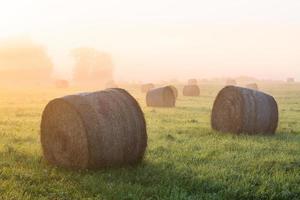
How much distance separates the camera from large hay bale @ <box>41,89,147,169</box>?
1119cm

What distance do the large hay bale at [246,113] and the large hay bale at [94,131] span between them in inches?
275

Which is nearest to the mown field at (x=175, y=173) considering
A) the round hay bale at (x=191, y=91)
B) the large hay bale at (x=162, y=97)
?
the large hay bale at (x=162, y=97)

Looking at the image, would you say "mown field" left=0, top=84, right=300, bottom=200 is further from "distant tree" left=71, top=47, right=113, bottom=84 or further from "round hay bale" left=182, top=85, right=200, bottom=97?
"distant tree" left=71, top=47, right=113, bottom=84

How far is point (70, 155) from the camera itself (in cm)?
1147

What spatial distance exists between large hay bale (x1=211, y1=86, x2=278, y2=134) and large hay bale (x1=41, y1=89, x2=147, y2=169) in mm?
6993

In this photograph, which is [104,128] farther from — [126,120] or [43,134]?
[43,134]

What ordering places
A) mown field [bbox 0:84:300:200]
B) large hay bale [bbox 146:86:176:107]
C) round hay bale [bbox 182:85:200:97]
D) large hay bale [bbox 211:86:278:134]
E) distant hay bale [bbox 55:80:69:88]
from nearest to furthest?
1. mown field [bbox 0:84:300:200]
2. large hay bale [bbox 211:86:278:134]
3. large hay bale [bbox 146:86:176:107]
4. round hay bale [bbox 182:85:200:97]
5. distant hay bale [bbox 55:80:69:88]

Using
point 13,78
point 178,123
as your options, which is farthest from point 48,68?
point 178,123

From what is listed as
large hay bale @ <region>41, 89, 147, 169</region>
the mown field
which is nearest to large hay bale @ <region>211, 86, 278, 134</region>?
the mown field

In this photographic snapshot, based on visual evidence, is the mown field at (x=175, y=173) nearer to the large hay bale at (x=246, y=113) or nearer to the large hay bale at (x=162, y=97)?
the large hay bale at (x=246, y=113)

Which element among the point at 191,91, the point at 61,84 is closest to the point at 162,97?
the point at 191,91

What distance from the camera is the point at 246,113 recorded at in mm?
18109

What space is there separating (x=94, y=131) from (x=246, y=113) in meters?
8.30

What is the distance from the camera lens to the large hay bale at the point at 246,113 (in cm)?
1814
